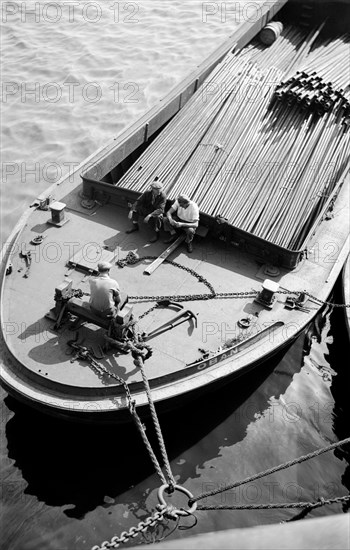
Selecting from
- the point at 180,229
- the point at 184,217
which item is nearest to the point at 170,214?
the point at 184,217

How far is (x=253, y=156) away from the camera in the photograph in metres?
11.4

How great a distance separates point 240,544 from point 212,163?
9639 mm

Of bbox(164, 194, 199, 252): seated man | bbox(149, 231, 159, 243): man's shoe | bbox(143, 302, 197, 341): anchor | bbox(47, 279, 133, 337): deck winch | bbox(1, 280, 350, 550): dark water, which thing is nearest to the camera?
bbox(1, 280, 350, 550): dark water

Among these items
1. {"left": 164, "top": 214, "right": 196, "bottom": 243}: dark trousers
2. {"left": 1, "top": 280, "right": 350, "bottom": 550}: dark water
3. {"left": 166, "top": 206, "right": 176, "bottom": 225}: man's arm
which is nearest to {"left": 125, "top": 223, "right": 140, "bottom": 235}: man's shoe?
{"left": 164, "top": 214, "right": 196, "bottom": 243}: dark trousers

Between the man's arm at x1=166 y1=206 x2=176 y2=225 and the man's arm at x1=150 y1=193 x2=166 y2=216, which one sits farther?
the man's arm at x1=150 y1=193 x2=166 y2=216

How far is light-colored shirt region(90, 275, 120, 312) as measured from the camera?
761 centimetres

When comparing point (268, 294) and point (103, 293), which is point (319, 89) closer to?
point (268, 294)

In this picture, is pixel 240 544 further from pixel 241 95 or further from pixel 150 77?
pixel 150 77

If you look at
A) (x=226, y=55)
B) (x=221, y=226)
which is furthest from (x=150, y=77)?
(x=221, y=226)

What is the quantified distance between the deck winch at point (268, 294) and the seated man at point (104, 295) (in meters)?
2.48

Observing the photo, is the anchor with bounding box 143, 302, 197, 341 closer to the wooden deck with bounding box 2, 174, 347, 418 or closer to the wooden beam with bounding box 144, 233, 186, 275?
the wooden deck with bounding box 2, 174, 347, 418

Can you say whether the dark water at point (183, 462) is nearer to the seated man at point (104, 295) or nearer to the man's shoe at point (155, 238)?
the seated man at point (104, 295)

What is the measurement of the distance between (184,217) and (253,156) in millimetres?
2720

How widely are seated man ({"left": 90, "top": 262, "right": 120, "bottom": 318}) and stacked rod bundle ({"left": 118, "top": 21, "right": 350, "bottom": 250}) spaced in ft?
10.6
